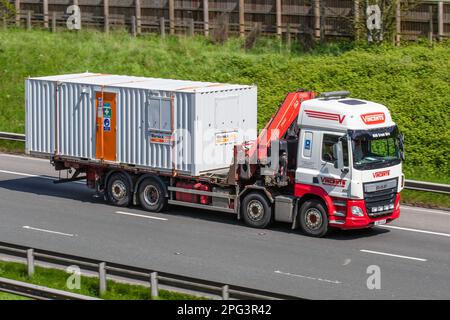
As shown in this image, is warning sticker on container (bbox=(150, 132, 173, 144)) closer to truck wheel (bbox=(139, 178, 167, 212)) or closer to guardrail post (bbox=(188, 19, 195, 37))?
truck wheel (bbox=(139, 178, 167, 212))

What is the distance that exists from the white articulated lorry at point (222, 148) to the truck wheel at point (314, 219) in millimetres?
23

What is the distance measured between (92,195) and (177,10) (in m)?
16.5

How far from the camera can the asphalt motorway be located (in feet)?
68.9

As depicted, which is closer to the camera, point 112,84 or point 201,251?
point 201,251

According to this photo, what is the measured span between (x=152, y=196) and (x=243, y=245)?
429 centimetres

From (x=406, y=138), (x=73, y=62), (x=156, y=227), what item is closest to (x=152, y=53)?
(x=73, y=62)

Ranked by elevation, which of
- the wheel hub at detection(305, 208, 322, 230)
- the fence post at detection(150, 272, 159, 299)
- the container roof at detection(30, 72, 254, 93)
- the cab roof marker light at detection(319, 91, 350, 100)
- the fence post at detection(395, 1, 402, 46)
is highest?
the fence post at detection(395, 1, 402, 46)

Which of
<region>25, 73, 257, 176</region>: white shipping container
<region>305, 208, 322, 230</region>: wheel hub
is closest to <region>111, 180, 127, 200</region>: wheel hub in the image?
<region>25, 73, 257, 176</region>: white shipping container

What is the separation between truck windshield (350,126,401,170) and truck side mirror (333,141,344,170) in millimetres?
288

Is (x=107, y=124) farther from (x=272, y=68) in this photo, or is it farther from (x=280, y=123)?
(x=272, y=68)

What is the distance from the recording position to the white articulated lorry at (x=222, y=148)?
24.5m

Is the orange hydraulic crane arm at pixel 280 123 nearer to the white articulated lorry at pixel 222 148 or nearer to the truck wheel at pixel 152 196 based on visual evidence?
the white articulated lorry at pixel 222 148
